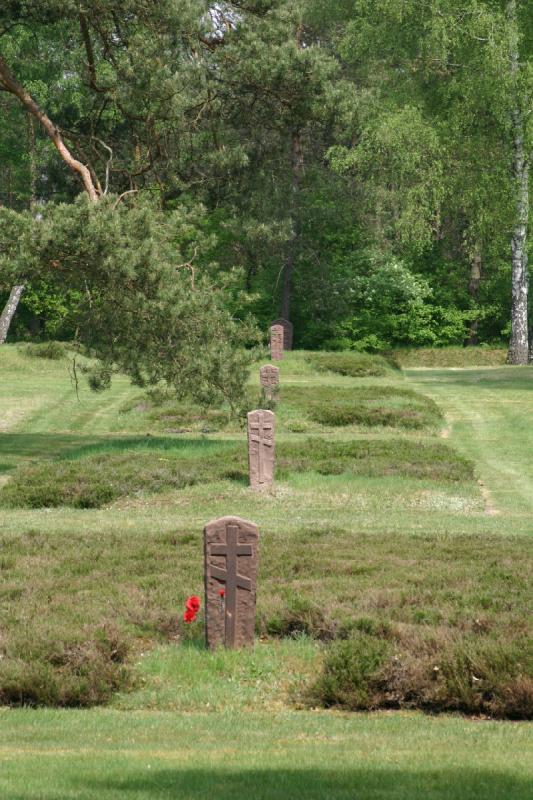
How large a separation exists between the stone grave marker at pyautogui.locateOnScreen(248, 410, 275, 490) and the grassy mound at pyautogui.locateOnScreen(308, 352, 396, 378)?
21.4m

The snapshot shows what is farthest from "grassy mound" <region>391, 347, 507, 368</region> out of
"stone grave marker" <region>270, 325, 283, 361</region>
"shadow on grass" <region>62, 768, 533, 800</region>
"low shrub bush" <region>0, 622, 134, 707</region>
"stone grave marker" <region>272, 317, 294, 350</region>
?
"shadow on grass" <region>62, 768, 533, 800</region>

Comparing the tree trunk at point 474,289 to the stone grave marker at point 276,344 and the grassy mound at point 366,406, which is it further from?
the grassy mound at point 366,406

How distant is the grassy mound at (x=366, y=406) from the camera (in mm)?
32656

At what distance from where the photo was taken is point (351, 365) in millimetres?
45344

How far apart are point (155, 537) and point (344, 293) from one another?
42915 mm

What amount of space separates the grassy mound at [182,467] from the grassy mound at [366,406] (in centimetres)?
432

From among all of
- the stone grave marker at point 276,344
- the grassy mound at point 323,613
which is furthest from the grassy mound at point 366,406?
the grassy mound at point 323,613

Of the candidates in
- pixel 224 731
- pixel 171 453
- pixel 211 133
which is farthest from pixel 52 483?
pixel 224 731

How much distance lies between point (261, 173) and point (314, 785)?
25.1 metres

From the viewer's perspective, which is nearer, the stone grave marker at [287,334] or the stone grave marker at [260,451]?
the stone grave marker at [260,451]

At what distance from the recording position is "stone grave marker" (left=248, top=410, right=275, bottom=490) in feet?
75.2

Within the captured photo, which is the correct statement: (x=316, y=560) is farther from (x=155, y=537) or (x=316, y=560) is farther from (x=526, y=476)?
(x=526, y=476)

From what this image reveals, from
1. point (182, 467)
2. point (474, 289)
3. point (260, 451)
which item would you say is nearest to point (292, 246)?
point (474, 289)

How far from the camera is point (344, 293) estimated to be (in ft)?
195
